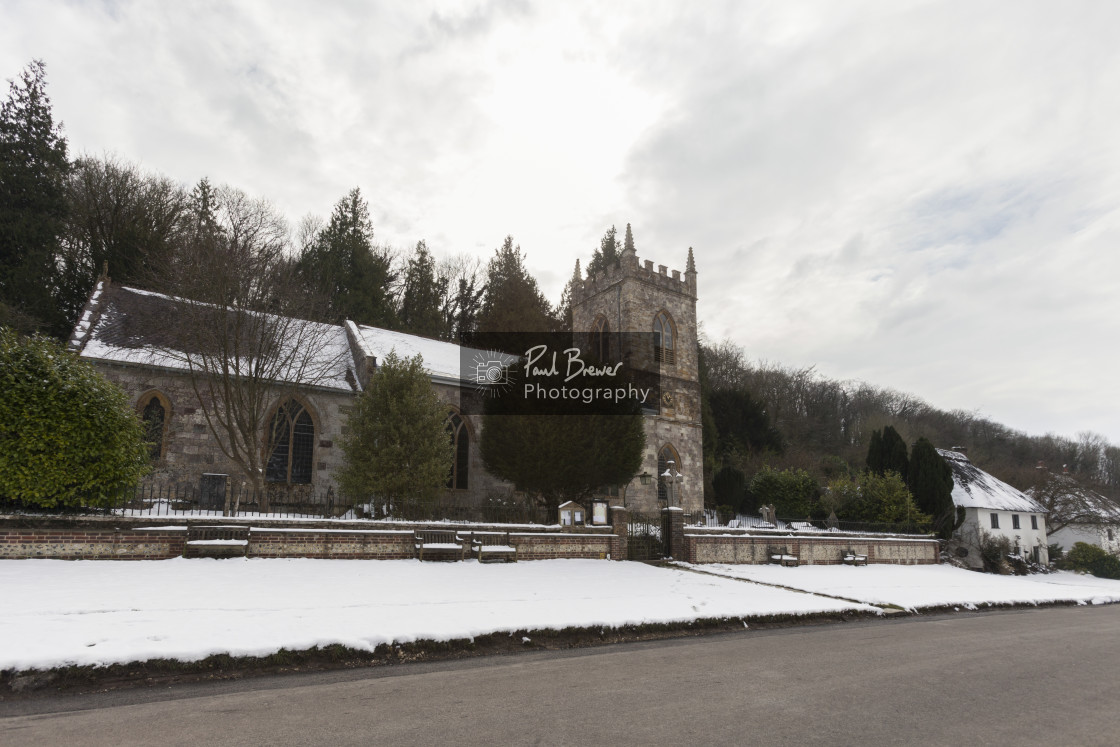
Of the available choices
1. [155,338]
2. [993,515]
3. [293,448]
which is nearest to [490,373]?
[293,448]

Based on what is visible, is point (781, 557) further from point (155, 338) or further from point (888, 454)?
point (155, 338)

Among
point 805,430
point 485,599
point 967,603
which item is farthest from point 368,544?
point 805,430

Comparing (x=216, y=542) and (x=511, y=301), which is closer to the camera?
(x=216, y=542)

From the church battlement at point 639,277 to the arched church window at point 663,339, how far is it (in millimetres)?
1724

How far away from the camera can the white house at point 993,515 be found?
33.5 metres

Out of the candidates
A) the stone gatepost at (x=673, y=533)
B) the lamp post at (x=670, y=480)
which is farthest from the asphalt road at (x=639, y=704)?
the lamp post at (x=670, y=480)

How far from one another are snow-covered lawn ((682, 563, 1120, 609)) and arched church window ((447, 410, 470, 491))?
11067 mm

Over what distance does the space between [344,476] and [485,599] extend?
9.86m

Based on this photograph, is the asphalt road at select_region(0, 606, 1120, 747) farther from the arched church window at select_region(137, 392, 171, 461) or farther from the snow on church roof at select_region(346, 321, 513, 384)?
the snow on church roof at select_region(346, 321, 513, 384)

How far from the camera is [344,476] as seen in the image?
63.5 ft

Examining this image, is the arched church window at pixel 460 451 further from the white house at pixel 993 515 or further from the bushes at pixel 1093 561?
the bushes at pixel 1093 561

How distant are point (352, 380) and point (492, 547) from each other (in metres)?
11.3

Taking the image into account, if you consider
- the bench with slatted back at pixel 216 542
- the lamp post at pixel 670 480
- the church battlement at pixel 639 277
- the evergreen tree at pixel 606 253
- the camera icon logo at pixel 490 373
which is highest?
the evergreen tree at pixel 606 253

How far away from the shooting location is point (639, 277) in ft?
109
